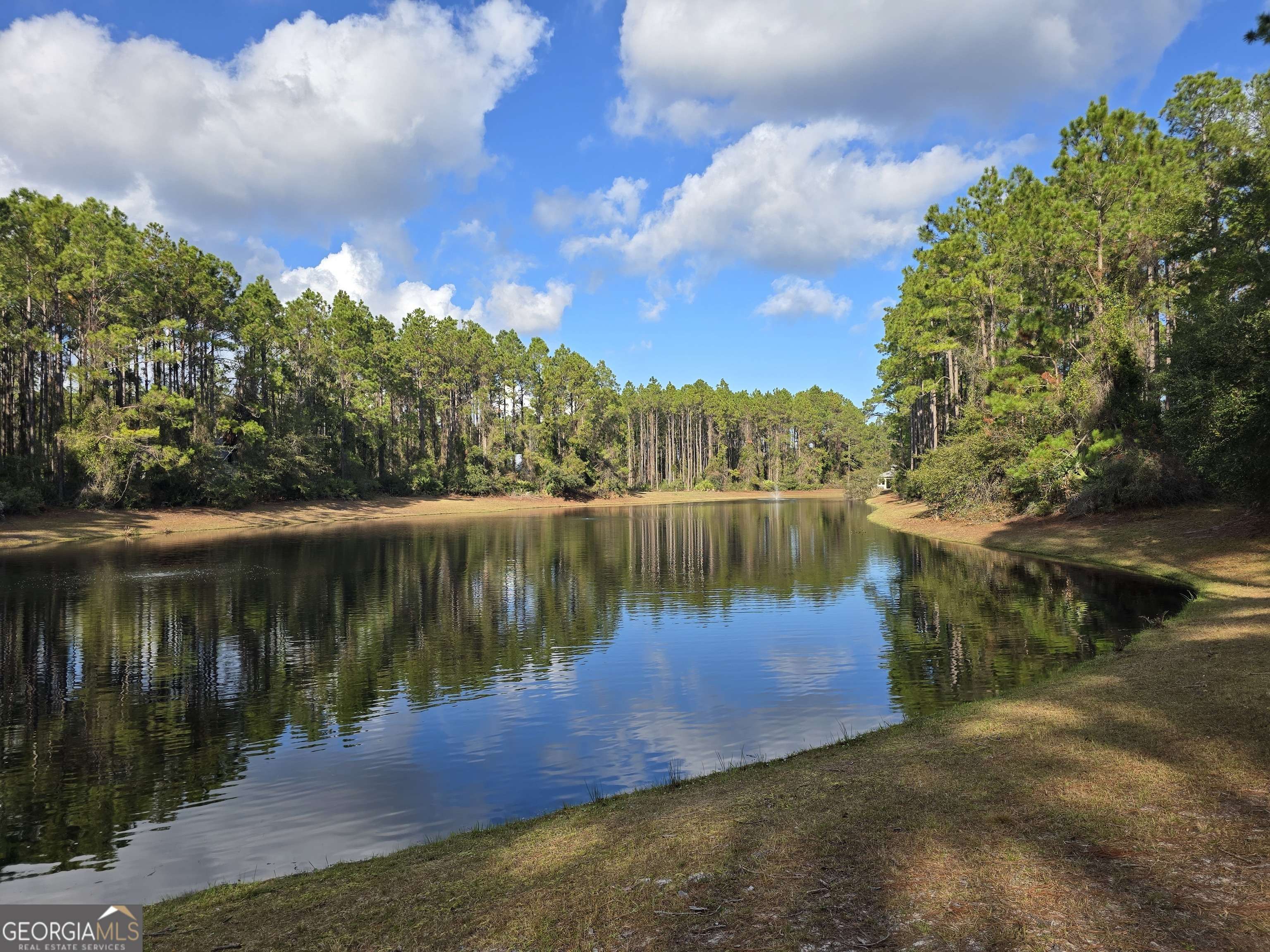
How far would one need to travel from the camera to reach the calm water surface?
8.70 meters

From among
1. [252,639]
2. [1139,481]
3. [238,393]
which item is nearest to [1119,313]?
[1139,481]

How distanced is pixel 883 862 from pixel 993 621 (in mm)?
15634

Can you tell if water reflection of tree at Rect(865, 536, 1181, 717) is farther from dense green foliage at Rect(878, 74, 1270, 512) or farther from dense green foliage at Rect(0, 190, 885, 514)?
dense green foliage at Rect(0, 190, 885, 514)

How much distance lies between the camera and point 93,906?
6.09 meters

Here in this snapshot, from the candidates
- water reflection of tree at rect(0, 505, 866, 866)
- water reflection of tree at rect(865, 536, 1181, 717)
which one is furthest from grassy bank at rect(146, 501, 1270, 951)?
water reflection of tree at rect(0, 505, 866, 866)

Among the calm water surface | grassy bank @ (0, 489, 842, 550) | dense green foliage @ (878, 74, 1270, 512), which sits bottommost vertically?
the calm water surface

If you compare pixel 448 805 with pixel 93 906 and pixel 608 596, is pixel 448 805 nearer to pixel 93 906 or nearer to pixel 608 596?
pixel 93 906

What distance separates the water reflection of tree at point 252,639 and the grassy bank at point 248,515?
28.3 ft

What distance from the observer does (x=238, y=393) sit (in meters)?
65.0

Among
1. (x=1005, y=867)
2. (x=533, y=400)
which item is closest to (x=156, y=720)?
(x=1005, y=867)

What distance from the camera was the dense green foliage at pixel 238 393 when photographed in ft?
160

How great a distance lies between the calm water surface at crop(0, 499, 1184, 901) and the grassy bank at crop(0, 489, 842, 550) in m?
16.1

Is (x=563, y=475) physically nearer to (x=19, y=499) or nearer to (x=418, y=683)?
(x=19, y=499)

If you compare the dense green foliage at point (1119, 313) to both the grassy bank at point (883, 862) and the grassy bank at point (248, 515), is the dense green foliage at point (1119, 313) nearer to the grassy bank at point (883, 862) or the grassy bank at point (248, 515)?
the grassy bank at point (883, 862)
